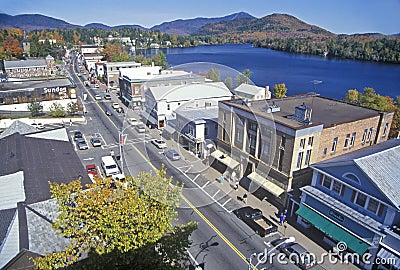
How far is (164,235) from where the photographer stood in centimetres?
1195

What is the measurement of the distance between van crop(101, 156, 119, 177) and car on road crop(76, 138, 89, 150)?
19.9ft

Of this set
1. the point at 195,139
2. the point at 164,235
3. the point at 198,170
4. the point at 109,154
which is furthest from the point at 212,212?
the point at 109,154

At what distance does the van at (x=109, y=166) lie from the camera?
29.0 m

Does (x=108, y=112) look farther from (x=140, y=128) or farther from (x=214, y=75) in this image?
(x=214, y=75)

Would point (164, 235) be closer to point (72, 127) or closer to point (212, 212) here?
point (212, 212)

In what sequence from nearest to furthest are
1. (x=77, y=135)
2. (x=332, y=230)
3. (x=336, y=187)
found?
1. (x=332, y=230)
2. (x=336, y=187)
3. (x=77, y=135)

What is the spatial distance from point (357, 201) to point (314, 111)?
11.9 metres

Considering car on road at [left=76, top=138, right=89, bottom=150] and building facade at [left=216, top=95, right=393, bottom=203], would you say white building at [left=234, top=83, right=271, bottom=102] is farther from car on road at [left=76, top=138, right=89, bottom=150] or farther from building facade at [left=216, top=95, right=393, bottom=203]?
car on road at [left=76, top=138, right=89, bottom=150]

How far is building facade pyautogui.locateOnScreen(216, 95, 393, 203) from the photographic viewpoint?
2177 centimetres

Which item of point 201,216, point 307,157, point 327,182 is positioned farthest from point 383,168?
point 201,216

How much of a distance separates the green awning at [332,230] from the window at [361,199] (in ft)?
6.78

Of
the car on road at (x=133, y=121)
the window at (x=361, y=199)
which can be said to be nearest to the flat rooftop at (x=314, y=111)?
the window at (x=361, y=199)

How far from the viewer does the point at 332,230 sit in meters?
18.7

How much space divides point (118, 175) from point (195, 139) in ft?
28.7
